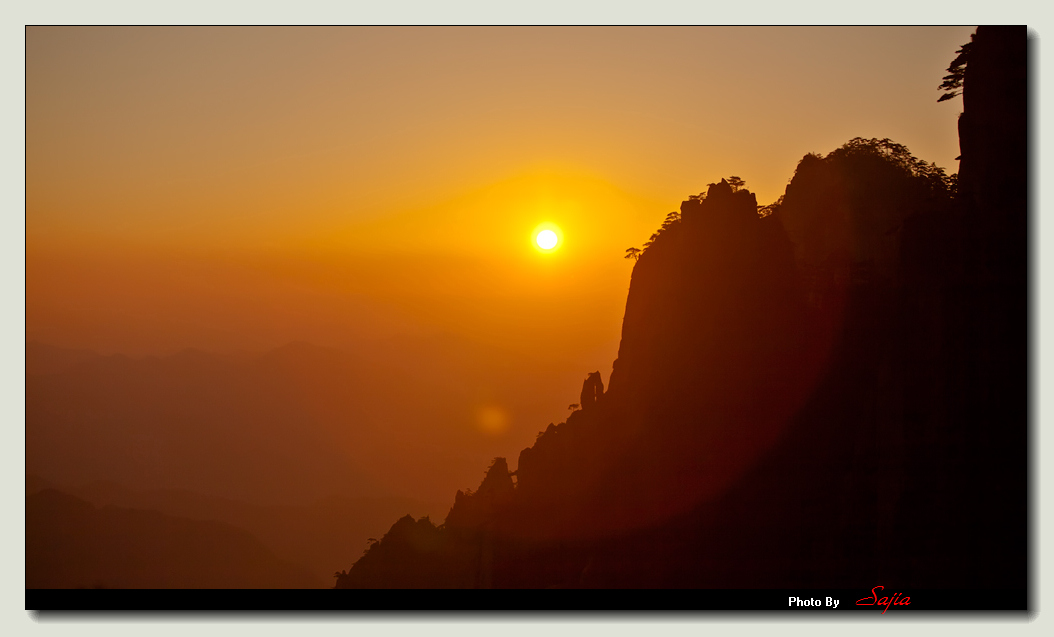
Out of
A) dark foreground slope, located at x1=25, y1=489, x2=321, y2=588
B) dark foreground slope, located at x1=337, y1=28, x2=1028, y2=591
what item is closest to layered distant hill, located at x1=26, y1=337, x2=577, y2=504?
dark foreground slope, located at x1=25, y1=489, x2=321, y2=588

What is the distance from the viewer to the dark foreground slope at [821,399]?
17.8m

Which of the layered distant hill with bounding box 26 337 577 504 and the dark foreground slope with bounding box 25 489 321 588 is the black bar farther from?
the dark foreground slope with bounding box 25 489 321 588

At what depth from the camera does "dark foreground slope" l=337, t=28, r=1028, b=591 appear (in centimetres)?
1778

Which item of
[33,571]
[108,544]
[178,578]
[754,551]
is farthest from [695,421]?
[108,544]

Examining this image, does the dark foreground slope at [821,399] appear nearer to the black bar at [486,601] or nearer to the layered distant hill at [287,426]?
the black bar at [486,601]

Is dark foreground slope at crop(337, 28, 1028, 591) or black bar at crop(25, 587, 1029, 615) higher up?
dark foreground slope at crop(337, 28, 1028, 591)

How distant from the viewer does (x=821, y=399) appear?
74.8 feet

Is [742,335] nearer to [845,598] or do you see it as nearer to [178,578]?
[845,598]
